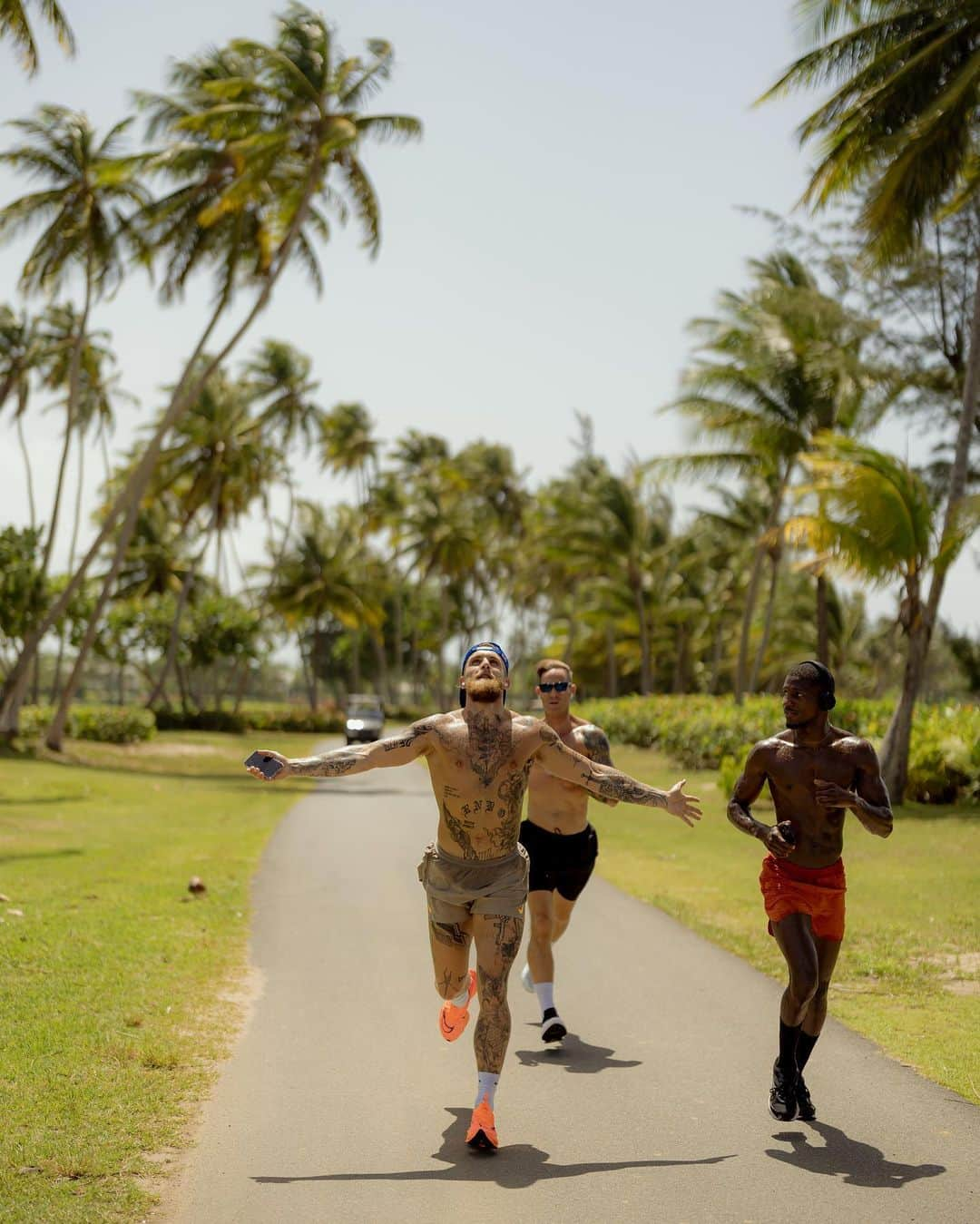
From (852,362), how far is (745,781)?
21.5 metres

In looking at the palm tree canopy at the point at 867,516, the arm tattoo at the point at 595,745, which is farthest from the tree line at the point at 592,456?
the arm tattoo at the point at 595,745

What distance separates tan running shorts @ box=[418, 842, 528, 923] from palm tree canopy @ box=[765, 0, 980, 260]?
15.7m

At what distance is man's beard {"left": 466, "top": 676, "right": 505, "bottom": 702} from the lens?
17.8 feet

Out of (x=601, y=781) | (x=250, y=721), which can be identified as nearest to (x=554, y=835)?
(x=601, y=781)

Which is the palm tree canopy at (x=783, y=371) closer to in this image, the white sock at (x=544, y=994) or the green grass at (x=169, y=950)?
the green grass at (x=169, y=950)

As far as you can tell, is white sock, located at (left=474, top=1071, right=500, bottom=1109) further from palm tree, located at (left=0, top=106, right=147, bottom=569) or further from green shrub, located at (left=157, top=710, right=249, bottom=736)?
green shrub, located at (left=157, top=710, right=249, bottom=736)

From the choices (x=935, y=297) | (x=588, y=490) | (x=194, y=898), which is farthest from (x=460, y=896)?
(x=588, y=490)

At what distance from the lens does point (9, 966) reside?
8180 millimetres

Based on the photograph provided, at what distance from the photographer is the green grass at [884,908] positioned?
732 centimetres

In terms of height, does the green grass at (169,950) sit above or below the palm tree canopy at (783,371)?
below

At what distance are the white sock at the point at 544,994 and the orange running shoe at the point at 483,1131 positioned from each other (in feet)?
5.86

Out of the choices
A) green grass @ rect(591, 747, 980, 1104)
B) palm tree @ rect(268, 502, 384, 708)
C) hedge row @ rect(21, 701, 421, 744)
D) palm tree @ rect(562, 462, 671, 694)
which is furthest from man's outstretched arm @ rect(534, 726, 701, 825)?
palm tree @ rect(268, 502, 384, 708)

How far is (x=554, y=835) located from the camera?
7258 millimetres

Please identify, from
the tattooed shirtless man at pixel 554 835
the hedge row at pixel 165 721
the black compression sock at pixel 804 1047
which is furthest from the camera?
the hedge row at pixel 165 721
